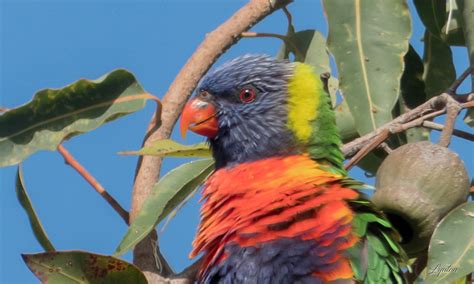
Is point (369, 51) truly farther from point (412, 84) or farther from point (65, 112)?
point (65, 112)

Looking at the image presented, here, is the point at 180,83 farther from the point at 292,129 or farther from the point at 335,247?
the point at 335,247

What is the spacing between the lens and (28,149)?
11.3 ft

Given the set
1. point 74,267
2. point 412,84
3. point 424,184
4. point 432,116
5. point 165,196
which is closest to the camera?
point 424,184

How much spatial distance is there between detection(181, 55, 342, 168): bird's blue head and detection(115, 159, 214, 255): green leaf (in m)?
0.08

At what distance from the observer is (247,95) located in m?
3.69

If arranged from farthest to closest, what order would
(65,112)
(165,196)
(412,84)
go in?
(412,84) < (65,112) < (165,196)

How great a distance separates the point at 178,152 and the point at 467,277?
3.27 feet

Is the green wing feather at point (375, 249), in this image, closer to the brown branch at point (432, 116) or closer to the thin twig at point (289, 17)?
the brown branch at point (432, 116)

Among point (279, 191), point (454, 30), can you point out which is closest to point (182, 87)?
point (279, 191)

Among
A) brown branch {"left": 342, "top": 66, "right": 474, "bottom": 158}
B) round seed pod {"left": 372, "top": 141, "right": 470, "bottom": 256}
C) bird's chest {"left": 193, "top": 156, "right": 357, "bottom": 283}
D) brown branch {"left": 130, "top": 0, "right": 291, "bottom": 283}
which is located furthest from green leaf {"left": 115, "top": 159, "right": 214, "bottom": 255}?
round seed pod {"left": 372, "top": 141, "right": 470, "bottom": 256}

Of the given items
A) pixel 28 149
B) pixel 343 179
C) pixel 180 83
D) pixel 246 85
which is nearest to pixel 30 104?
pixel 28 149

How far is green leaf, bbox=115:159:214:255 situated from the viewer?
10.3 ft

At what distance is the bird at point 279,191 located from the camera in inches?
120

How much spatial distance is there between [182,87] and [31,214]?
2.16ft
